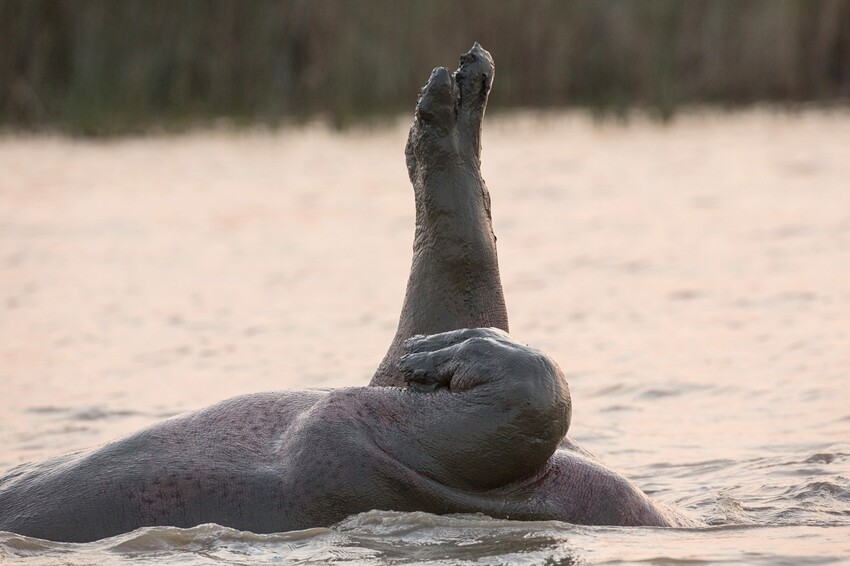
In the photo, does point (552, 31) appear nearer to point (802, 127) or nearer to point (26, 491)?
point (802, 127)

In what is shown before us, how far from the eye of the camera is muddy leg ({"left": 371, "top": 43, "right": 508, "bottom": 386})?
462 centimetres

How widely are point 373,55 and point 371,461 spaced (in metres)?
16.1

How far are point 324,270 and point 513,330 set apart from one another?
8.95ft

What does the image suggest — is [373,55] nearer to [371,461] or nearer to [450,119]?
[450,119]

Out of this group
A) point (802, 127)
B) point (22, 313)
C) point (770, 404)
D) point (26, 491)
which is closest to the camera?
point (26, 491)

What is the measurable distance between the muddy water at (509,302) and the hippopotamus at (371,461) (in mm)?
74

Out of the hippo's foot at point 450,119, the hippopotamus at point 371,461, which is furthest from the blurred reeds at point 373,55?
the hippopotamus at point 371,461

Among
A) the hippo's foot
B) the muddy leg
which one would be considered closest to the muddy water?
the muddy leg

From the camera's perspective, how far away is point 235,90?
19.9m

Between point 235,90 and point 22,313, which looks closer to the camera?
point 22,313

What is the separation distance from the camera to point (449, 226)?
464cm

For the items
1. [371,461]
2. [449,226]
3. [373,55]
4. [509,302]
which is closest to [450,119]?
[449,226]

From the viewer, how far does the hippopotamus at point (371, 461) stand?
410 cm

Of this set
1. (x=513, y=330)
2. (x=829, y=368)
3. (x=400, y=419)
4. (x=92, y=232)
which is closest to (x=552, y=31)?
(x=92, y=232)
